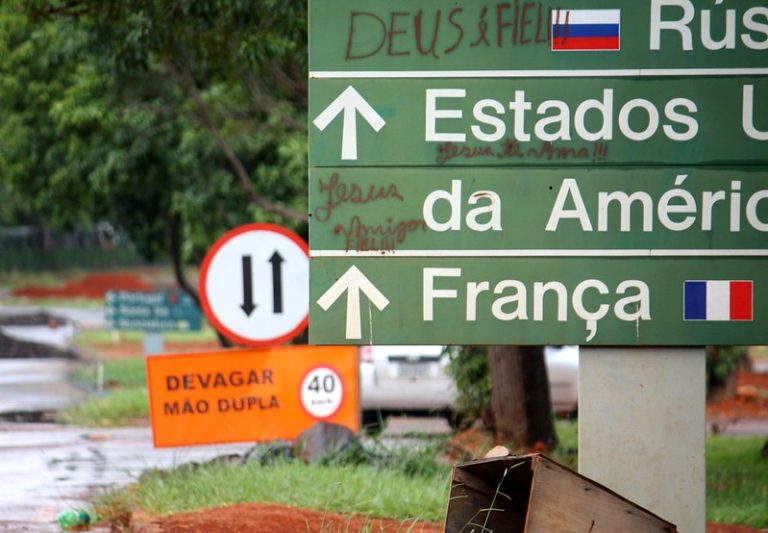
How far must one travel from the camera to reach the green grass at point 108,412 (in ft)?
61.5

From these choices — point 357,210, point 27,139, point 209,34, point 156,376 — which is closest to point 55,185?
point 27,139

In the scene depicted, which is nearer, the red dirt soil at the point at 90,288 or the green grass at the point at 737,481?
the green grass at the point at 737,481

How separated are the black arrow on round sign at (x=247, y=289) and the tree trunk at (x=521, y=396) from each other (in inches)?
153

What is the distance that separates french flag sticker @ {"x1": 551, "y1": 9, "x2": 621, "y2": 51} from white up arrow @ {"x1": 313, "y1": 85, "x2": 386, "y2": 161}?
80cm

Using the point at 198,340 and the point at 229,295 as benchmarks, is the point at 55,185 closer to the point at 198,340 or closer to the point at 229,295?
A: the point at 229,295

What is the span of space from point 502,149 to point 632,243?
0.66 m

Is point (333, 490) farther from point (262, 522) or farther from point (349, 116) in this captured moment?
point (349, 116)

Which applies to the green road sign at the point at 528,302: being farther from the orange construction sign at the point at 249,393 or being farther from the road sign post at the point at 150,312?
the road sign post at the point at 150,312

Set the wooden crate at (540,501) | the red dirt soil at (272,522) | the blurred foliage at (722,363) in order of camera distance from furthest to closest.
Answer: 1. the blurred foliage at (722,363)
2. the red dirt soil at (272,522)
3. the wooden crate at (540,501)

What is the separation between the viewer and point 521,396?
13.1m

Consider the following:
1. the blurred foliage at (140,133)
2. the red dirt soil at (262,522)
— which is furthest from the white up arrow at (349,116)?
the blurred foliage at (140,133)

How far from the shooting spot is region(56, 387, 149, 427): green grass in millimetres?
18750

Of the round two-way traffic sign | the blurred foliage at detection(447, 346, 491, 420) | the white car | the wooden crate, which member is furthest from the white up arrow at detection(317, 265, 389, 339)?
the white car

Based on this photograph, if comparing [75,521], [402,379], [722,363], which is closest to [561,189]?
[75,521]
